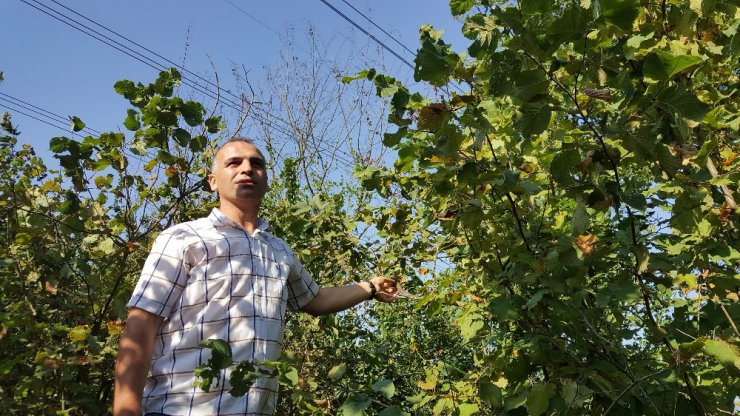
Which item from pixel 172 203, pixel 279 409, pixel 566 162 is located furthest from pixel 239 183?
pixel 279 409

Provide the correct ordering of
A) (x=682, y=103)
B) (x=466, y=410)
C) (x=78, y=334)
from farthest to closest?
(x=78, y=334) → (x=466, y=410) → (x=682, y=103)

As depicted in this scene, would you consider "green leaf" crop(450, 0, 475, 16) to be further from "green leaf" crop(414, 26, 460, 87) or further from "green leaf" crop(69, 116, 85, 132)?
"green leaf" crop(69, 116, 85, 132)

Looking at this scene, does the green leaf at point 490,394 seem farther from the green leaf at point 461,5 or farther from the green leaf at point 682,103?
the green leaf at point 461,5

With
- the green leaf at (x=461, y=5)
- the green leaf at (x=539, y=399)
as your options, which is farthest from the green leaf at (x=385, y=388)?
the green leaf at (x=461, y=5)

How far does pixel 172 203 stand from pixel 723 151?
2557 millimetres

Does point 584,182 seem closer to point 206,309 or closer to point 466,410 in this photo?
point 466,410

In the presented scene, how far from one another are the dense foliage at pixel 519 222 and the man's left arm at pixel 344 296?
0.26 metres

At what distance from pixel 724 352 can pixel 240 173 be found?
162 centimetres

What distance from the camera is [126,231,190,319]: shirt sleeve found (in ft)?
5.85

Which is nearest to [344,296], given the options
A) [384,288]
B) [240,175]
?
[384,288]

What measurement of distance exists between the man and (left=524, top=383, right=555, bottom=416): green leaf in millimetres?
796

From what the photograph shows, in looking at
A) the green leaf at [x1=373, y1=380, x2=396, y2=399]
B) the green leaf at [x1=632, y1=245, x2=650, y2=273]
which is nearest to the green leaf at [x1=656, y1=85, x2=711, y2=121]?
the green leaf at [x1=632, y1=245, x2=650, y2=273]

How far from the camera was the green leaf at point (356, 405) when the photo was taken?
48.5 inches

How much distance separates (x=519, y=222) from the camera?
1.70 m
